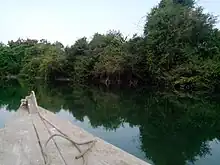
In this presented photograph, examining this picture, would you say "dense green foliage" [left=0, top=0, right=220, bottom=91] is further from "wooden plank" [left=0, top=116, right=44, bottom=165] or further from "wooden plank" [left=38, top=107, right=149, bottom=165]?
"wooden plank" [left=38, top=107, right=149, bottom=165]

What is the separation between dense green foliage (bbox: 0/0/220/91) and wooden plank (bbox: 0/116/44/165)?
14157 millimetres

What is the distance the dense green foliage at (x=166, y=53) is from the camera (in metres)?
16.4

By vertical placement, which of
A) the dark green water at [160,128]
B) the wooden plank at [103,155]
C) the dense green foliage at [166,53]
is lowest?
the dark green water at [160,128]

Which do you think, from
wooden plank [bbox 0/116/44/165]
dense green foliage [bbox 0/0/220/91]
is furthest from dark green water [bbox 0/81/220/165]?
dense green foliage [bbox 0/0/220/91]

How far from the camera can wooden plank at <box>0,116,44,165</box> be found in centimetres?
201

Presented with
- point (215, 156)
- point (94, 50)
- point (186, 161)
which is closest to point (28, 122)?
point (186, 161)

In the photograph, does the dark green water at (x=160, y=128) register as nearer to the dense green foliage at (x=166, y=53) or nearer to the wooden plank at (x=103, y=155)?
the wooden plank at (x=103, y=155)

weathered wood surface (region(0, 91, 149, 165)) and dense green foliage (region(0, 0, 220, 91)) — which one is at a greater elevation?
dense green foliage (region(0, 0, 220, 91))

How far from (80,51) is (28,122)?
23.2 metres

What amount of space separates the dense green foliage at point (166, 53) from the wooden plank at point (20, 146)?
46.4ft

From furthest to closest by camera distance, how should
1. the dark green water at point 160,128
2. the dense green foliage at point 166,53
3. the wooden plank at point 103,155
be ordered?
the dense green foliage at point 166,53 < the dark green water at point 160,128 < the wooden plank at point 103,155

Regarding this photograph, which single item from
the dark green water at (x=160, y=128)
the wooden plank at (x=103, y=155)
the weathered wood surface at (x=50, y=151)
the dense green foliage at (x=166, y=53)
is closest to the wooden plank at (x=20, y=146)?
the weathered wood surface at (x=50, y=151)

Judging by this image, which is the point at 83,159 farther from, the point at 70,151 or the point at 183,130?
the point at 183,130

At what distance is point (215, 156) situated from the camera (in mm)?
4844
